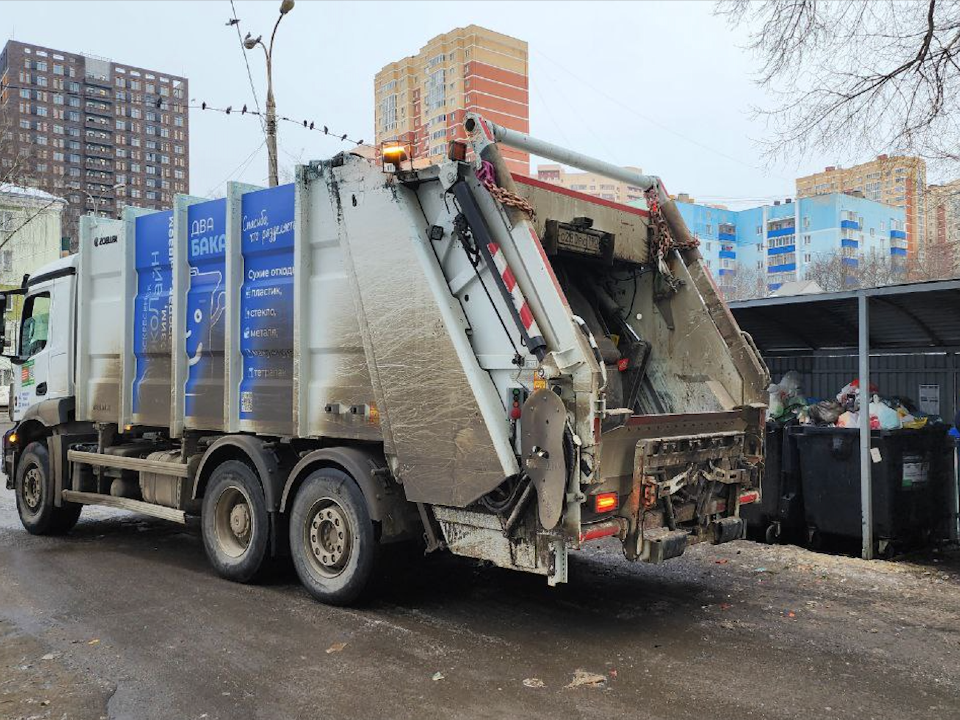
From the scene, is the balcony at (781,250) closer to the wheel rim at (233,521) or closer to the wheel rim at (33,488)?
the wheel rim at (33,488)

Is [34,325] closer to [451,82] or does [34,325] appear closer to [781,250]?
[451,82]

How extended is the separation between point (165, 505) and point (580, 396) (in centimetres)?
412

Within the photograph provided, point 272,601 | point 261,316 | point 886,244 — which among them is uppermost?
point 886,244

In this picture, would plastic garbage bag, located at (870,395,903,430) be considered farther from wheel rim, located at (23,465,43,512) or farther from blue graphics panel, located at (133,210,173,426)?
wheel rim, located at (23,465,43,512)

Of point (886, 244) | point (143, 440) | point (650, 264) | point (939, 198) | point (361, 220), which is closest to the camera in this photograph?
point (361, 220)

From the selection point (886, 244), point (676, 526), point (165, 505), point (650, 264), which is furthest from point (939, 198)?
point (886, 244)

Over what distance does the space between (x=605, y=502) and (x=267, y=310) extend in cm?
281

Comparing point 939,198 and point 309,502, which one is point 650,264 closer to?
point 309,502

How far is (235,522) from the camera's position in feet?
19.8

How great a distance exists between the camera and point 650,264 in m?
5.91

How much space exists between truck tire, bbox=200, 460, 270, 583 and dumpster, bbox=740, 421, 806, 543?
4.26 m

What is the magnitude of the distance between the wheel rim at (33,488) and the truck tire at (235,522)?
2.71 meters

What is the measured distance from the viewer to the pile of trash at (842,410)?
7.01 meters

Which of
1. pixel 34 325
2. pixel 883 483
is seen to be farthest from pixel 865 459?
pixel 34 325
